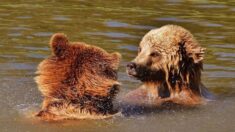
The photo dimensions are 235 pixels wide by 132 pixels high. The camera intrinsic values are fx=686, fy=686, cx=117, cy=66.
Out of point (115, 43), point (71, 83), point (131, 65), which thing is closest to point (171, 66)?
point (131, 65)

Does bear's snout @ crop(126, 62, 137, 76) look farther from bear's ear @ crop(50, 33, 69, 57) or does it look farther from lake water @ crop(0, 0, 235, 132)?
bear's ear @ crop(50, 33, 69, 57)

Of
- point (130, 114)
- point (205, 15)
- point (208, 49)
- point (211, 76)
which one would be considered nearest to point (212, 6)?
point (205, 15)

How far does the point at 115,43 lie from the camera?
493 inches

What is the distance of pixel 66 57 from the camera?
7.02 m

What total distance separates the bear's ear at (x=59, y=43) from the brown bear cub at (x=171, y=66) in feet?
6.63

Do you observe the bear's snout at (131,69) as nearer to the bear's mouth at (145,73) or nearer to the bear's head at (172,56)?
the bear's mouth at (145,73)

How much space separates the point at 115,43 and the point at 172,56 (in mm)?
3638

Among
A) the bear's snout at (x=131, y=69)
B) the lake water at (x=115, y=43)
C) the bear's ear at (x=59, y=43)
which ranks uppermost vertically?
the bear's ear at (x=59, y=43)

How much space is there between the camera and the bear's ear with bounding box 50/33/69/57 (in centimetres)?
695

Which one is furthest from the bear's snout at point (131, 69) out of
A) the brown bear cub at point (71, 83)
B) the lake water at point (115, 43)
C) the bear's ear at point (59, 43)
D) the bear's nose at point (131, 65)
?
the bear's ear at point (59, 43)

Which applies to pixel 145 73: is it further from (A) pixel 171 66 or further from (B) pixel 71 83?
(B) pixel 71 83

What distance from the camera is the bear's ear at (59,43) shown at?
6949 mm

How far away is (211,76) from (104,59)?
3.87 meters

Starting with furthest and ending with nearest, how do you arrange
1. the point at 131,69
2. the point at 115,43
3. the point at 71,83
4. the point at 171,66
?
the point at 115,43 < the point at 171,66 < the point at 131,69 < the point at 71,83
